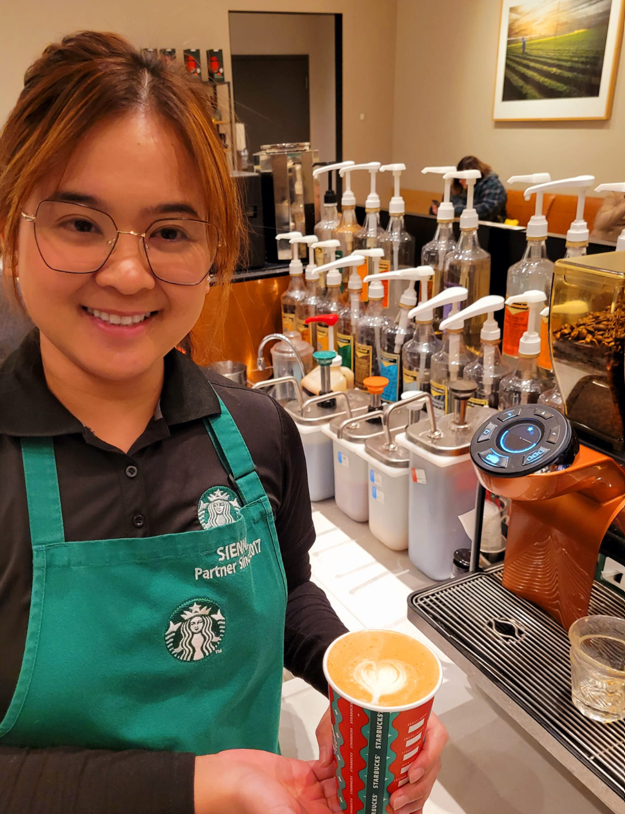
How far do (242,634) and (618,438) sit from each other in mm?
577

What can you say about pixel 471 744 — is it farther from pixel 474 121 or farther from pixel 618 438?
pixel 474 121

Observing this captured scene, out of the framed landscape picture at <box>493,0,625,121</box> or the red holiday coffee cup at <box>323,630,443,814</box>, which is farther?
the framed landscape picture at <box>493,0,625,121</box>

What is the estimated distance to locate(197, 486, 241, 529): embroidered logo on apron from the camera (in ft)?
2.38

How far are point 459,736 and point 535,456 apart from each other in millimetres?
532

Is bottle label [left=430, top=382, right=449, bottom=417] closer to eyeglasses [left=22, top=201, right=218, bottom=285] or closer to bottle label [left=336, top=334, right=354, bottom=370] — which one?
bottle label [left=336, top=334, right=354, bottom=370]

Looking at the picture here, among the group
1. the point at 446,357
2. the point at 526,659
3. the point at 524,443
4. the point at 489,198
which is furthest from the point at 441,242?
the point at 489,198

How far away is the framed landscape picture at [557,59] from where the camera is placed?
422 centimetres

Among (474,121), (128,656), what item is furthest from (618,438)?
(474,121)

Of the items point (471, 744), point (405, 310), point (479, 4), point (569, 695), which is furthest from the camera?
point (479, 4)

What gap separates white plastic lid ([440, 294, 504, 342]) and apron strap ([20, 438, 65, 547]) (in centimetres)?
89

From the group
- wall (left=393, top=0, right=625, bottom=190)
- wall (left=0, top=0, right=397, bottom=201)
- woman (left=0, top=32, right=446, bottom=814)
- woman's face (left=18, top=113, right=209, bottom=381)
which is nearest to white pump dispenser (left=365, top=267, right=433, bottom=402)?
woman (left=0, top=32, right=446, bottom=814)

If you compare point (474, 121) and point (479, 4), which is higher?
point (479, 4)

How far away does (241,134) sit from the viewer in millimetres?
3445

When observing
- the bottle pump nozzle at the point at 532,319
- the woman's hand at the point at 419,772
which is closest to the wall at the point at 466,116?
the bottle pump nozzle at the point at 532,319
